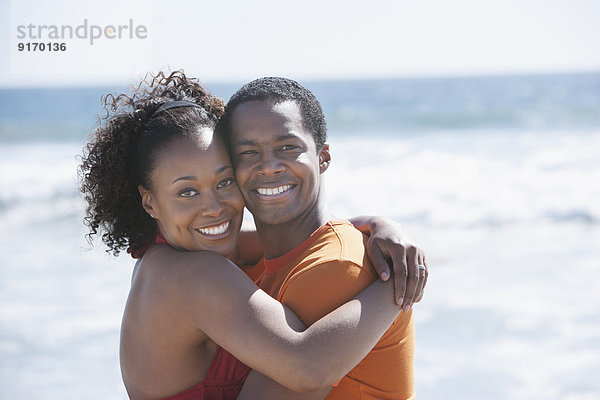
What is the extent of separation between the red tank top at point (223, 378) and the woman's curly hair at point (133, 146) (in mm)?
599

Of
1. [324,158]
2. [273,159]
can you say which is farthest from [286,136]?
[324,158]

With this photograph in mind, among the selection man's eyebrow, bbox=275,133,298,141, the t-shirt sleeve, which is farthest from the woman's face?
the t-shirt sleeve

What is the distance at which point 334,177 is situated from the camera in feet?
44.6

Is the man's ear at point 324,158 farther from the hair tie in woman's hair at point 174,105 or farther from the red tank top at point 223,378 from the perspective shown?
the red tank top at point 223,378

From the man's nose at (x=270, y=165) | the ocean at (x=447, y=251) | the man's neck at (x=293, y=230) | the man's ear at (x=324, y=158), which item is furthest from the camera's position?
the ocean at (x=447, y=251)

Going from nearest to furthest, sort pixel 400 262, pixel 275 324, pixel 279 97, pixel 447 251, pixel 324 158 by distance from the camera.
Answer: pixel 275 324 < pixel 400 262 < pixel 279 97 < pixel 324 158 < pixel 447 251

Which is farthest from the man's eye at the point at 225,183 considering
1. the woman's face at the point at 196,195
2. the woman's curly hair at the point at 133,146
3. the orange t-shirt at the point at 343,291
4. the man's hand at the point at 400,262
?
the man's hand at the point at 400,262

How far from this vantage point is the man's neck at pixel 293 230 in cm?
269

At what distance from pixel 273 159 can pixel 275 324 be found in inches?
29.1

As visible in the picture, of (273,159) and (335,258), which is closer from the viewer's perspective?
(335,258)

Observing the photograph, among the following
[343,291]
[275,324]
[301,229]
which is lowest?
[275,324]

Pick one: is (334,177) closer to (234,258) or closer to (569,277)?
(569,277)

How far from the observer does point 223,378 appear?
2.42 metres

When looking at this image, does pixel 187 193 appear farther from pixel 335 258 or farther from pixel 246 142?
pixel 335 258
